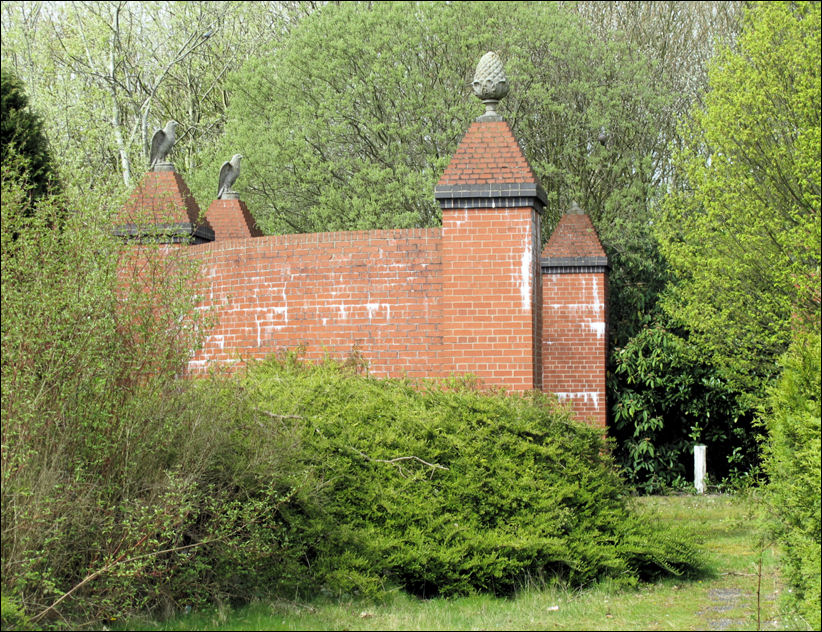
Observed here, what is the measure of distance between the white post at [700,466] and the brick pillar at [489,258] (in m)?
4.48

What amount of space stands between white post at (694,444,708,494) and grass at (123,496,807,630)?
16.7 ft

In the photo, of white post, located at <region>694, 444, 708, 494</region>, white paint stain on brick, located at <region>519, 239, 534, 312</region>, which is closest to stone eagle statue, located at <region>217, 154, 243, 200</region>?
white paint stain on brick, located at <region>519, 239, 534, 312</region>

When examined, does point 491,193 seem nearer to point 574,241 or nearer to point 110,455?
point 574,241

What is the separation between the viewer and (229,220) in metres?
14.7

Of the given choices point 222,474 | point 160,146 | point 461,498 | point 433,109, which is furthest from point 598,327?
point 433,109

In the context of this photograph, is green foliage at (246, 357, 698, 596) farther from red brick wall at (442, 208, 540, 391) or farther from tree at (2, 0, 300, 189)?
tree at (2, 0, 300, 189)

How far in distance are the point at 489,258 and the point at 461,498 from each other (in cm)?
297

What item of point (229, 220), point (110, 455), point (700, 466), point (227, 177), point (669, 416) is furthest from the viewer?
point (227, 177)

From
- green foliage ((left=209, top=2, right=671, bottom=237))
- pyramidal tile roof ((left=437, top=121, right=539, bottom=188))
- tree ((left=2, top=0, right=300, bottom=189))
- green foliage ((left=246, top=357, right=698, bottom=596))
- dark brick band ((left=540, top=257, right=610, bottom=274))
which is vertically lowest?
green foliage ((left=246, top=357, right=698, bottom=596))

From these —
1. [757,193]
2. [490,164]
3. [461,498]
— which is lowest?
[461,498]

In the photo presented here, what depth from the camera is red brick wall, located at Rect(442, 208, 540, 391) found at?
9062mm

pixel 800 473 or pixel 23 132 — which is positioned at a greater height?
pixel 23 132

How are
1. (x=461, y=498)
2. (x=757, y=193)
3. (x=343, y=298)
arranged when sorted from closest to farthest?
1. (x=461, y=498)
2. (x=343, y=298)
3. (x=757, y=193)

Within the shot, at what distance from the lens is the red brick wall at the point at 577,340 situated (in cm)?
1122
